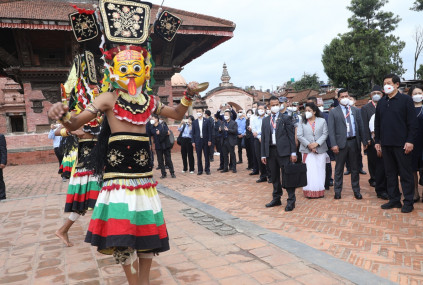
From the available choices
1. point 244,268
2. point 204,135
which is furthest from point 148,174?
point 204,135

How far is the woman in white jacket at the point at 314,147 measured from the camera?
6.81m

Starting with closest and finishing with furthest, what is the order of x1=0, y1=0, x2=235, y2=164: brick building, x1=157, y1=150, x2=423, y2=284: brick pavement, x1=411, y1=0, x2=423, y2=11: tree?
x1=157, y1=150, x2=423, y2=284: brick pavement, x1=0, y1=0, x2=235, y2=164: brick building, x1=411, y1=0, x2=423, y2=11: tree

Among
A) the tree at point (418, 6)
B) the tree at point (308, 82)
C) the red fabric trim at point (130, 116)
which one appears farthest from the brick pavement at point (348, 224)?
the tree at point (308, 82)

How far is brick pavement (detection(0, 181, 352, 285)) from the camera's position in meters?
3.34

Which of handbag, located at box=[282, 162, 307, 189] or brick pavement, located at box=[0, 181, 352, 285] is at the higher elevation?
handbag, located at box=[282, 162, 307, 189]

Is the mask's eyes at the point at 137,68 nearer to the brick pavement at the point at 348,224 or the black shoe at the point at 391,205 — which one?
the brick pavement at the point at 348,224

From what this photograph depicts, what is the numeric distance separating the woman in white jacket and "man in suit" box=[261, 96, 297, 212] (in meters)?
0.73

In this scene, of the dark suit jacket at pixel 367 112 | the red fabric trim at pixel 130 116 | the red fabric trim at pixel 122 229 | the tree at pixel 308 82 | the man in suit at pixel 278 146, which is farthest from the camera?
the tree at pixel 308 82

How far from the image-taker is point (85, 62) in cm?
504

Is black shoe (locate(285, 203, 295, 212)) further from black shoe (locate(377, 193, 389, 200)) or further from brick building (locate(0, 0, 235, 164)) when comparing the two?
brick building (locate(0, 0, 235, 164))

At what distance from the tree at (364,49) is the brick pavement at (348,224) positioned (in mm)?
27176

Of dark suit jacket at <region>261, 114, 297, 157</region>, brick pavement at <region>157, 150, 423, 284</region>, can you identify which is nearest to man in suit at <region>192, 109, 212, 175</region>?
brick pavement at <region>157, 150, 423, 284</region>

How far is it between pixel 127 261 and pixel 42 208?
17.4 feet

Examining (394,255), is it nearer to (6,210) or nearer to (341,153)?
(341,153)
